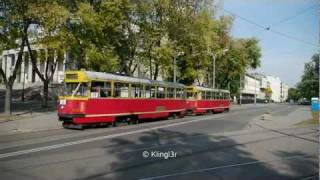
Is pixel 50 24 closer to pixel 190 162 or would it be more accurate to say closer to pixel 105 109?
pixel 105 109

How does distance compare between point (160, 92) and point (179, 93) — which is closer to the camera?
point (160, 92)

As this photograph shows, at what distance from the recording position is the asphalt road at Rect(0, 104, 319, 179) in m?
11.2

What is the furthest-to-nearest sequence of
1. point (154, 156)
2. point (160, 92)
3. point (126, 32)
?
1. point (126, 32)
2. point (160, 92)
3. point (154, 156)

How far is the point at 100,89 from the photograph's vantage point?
23.6 metres

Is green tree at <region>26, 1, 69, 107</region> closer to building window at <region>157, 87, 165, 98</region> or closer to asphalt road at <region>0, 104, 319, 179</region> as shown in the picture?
building window at <region>157, 87, 165, 98</region>

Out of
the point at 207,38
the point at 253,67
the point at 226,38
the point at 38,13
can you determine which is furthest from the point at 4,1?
the point at 253,67

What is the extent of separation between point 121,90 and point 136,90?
199cm

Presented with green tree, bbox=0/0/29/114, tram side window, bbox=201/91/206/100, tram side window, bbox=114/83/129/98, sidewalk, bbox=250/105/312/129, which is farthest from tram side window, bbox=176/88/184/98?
green tree, bbox=0/0/29/114

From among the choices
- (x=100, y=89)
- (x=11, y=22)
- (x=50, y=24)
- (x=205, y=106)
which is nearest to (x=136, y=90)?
(x=100, y=89)

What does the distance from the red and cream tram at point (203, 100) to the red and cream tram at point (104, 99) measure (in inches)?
417

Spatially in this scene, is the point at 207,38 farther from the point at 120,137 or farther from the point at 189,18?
the point at 120,137

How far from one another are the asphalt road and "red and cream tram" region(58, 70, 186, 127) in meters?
1.82

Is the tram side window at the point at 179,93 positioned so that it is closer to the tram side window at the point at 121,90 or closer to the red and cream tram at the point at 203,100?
the red and cream tram at the point at 203,100

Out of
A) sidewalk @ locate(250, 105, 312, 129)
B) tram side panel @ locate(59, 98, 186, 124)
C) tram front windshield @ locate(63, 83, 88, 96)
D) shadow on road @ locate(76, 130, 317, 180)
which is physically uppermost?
tram front windshield @ locate(63, 83, 88, 96)
